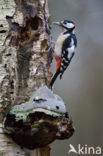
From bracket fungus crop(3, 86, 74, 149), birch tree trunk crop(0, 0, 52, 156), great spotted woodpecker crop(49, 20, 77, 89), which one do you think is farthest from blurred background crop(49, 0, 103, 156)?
bracket fungus crop(3, 86, 74, 149)

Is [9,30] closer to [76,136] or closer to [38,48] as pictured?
[38,48]

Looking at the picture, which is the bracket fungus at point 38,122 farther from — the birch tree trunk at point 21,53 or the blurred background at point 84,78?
the blurred background at point 84,78

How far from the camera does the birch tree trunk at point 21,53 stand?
3.39 meters

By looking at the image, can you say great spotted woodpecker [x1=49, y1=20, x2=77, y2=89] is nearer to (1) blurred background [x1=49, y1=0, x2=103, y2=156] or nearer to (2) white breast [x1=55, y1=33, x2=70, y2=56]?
(2) white breast [x1=55, y1=33, x2=70, y2=56]

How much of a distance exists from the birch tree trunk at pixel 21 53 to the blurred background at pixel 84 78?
3.99m

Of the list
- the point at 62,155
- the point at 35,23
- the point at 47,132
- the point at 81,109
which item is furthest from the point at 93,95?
the point at 47,132

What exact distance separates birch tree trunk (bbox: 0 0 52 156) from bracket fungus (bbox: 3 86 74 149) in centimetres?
10

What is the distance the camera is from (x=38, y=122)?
3.13 m

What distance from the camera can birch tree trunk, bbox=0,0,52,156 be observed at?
3.39m

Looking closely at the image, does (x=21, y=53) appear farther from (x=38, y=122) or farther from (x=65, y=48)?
(x=65, y=48)

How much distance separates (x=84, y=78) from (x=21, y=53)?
4.99 meters

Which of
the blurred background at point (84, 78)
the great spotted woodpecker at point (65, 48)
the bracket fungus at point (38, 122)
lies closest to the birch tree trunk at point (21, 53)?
the bracket fungus at point (38, 122)

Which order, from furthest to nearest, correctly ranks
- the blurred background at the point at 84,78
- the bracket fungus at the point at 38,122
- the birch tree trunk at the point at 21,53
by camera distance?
the blurred background at the point at 84,78
the birch tree trunk at the point at 21,53
the bracket fungus at the point at 38,122

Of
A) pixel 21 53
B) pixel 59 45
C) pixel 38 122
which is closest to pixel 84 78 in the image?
pixel 59 45
